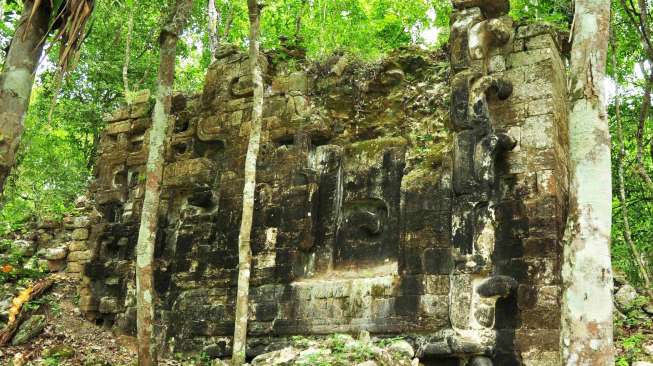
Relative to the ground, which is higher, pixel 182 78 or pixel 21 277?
pixel 182 78

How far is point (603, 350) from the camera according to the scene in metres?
4.72

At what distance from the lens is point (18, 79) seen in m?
4.71

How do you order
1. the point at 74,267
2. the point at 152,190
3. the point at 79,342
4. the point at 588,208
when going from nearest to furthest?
the point at 588,208, the point at 152,190, the point at 79,342, the point at 74,267

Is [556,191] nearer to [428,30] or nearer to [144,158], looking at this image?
[144,158]

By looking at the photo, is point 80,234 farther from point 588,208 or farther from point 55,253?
point 588,208

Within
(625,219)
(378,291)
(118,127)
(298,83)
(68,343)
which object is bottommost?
(68,343)

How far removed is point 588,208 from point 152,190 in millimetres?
5589

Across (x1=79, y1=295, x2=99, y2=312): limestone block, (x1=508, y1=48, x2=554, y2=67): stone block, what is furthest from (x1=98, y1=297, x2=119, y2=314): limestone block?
(x1=508, y1=48, x2=554, y2=67): stone block

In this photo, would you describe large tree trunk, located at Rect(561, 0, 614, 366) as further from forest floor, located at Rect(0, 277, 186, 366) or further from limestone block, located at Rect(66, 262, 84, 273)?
limestone block, located at Rect(66, 262, 84, 273)

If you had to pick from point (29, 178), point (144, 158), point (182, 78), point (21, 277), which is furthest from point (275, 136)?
point (182, 78)

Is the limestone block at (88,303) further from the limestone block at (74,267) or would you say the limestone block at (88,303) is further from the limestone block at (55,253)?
the limestone block at (55,253)

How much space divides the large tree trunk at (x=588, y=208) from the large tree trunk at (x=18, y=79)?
4.08 meters

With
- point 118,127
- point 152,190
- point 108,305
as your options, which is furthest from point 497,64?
point 108,305

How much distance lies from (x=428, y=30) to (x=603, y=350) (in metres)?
15.4
